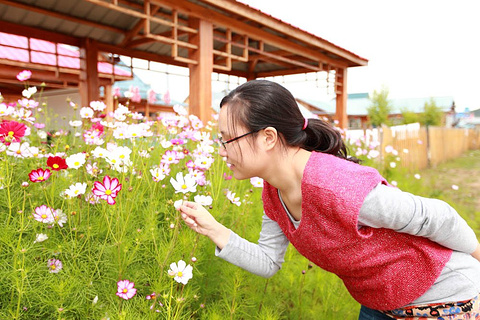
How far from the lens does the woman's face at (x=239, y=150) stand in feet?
3.58

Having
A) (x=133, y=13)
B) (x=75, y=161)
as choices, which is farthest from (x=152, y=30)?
(x=75, y=161)

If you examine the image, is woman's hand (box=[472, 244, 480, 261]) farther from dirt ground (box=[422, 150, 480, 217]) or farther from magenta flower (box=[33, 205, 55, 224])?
dirt ground (box=[422, 150, 480, 217])

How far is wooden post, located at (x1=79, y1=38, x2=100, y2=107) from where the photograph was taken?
6.27 metres

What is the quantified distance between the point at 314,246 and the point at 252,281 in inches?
27.2

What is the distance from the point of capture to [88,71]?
6.29 meters

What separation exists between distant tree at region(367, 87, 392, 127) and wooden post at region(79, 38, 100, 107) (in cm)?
3025

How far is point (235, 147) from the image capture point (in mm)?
1106

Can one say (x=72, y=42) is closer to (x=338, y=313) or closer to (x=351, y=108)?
(x=338, y=313)

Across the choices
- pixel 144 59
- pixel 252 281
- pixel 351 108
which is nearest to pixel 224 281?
pixel 252 281

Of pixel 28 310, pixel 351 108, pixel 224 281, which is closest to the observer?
pixel 28 310

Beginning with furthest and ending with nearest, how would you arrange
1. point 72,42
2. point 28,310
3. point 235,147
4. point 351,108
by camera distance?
point 351,108 < point 72,42 < point 28,310 < point 235,147

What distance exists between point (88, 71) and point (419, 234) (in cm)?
628

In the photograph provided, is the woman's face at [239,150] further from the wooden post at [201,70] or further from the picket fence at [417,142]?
the picket fence at [417,142]

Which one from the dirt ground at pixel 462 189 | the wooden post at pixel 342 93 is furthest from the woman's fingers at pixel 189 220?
the wooden post at pixel 342 93
